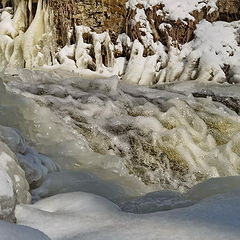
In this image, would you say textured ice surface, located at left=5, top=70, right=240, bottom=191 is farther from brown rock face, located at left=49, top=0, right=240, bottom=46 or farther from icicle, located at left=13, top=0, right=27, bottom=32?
icicle, located at left=13, top=0, right=27, bottom=32

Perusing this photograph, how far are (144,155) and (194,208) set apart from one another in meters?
2.41

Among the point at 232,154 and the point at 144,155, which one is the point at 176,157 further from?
the point at 232,154

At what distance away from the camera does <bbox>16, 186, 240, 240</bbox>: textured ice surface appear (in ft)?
4.87

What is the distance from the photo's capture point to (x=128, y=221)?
1.67 metres

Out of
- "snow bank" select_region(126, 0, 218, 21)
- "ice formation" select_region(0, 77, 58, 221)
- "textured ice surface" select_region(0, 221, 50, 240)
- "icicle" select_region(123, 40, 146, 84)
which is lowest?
"icicle" select_region(123, 40, 146, 84)

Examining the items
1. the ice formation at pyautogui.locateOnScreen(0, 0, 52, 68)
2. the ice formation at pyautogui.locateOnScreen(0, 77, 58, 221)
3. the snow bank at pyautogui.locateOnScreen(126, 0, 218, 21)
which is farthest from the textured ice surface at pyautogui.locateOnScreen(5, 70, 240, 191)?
the snow bank at pyautogui.locateOnScreen(126, 0, 218, 21)

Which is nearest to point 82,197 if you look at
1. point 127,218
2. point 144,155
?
point 127,218

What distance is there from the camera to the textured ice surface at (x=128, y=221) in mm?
1485

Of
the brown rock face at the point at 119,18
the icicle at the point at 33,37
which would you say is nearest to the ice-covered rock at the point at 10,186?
the icicle at the point at 33,37

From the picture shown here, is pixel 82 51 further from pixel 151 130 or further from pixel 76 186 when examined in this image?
pixel 76 186

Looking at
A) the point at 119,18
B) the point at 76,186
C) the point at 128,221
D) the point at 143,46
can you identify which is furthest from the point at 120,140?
the point at 119,18

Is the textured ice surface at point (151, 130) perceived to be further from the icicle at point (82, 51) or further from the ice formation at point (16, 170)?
the icicle at point (82, 51)

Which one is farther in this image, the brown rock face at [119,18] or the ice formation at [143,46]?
the brown rock face at [119,18]

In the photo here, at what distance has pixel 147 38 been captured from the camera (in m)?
9.16
